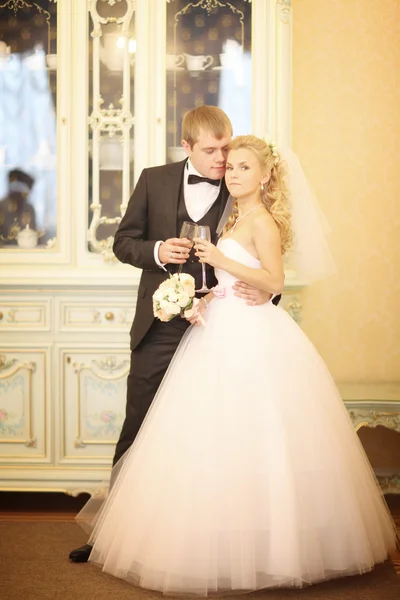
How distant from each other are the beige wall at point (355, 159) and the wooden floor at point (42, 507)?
3.36 ft

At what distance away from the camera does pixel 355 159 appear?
14.1 feet

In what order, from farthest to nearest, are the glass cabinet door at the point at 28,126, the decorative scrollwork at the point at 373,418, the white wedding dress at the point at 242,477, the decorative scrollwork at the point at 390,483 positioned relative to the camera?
the decorative scrollwork at the point at 390,483
the glass cabinet door at the point at 28,126
the decorative scrollwork at the point at 373,418
the white wedding dress at the point at 242,477

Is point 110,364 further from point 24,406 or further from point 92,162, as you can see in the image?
point 92,162

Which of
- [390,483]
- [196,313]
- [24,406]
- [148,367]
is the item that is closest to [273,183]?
[196,313]

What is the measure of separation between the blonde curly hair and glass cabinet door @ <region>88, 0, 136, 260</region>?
109 centimetres

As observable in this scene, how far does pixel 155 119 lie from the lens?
142 inches

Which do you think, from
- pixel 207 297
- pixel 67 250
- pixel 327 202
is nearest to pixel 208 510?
pixel 207 297

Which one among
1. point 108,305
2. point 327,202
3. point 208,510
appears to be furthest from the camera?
point 327,202

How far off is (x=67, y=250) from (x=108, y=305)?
360mm

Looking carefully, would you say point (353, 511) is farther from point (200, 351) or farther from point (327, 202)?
point (327, 202)

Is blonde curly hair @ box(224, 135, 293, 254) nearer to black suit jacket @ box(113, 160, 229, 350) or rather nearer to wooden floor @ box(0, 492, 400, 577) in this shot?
black suit jacket @ box(113, 160, 229, 350)

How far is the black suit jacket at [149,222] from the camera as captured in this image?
9.26 feet

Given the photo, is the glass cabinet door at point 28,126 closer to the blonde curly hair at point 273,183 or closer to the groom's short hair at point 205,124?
the groom's short hair at point 205,124

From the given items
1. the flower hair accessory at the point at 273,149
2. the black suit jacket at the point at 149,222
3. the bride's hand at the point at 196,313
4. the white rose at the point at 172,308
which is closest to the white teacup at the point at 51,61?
the black suit jacket at the point at 149,222
